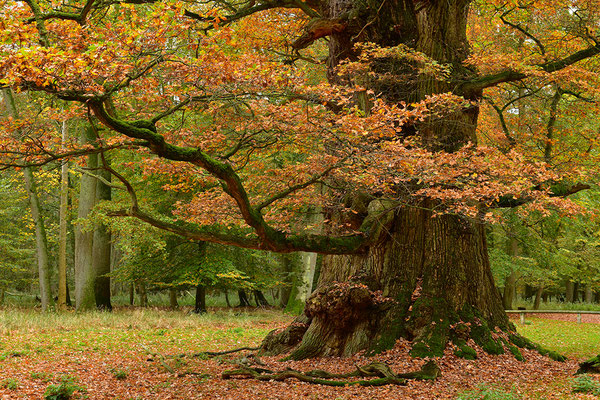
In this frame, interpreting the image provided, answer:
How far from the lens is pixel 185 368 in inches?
328

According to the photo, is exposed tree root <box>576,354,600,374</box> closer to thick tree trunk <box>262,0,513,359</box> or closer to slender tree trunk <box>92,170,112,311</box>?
thick tree trunk <box>262,0,513,359</box>

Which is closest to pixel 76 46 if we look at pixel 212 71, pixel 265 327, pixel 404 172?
pixel 212 71

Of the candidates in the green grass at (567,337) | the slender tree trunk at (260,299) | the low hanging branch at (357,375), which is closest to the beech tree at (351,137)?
the low hanging branch at (357,375)

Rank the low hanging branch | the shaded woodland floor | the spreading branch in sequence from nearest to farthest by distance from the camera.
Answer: the shaded woodland floor, the low hanging branch, the spreading branch

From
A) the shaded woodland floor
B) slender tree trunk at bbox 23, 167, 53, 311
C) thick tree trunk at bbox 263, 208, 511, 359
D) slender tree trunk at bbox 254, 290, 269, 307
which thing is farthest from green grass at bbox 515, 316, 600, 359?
slender tree trunk at bbox 23, 167, 53, 311

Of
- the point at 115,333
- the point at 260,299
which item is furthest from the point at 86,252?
the point at 260,299

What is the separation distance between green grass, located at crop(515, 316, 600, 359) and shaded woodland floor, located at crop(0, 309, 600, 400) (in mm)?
51

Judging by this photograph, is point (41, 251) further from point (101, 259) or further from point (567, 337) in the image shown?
point (567, 337)

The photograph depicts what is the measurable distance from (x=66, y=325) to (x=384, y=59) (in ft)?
33.5

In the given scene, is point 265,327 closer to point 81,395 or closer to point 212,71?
point 81,395

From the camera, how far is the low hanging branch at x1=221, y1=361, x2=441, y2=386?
6.87 m

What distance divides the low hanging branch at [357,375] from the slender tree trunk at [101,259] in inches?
495

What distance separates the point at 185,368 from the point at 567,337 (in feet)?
→ 36.4

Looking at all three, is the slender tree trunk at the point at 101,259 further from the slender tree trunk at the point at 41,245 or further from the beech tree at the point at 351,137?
the beech tree at the point at 351,137
